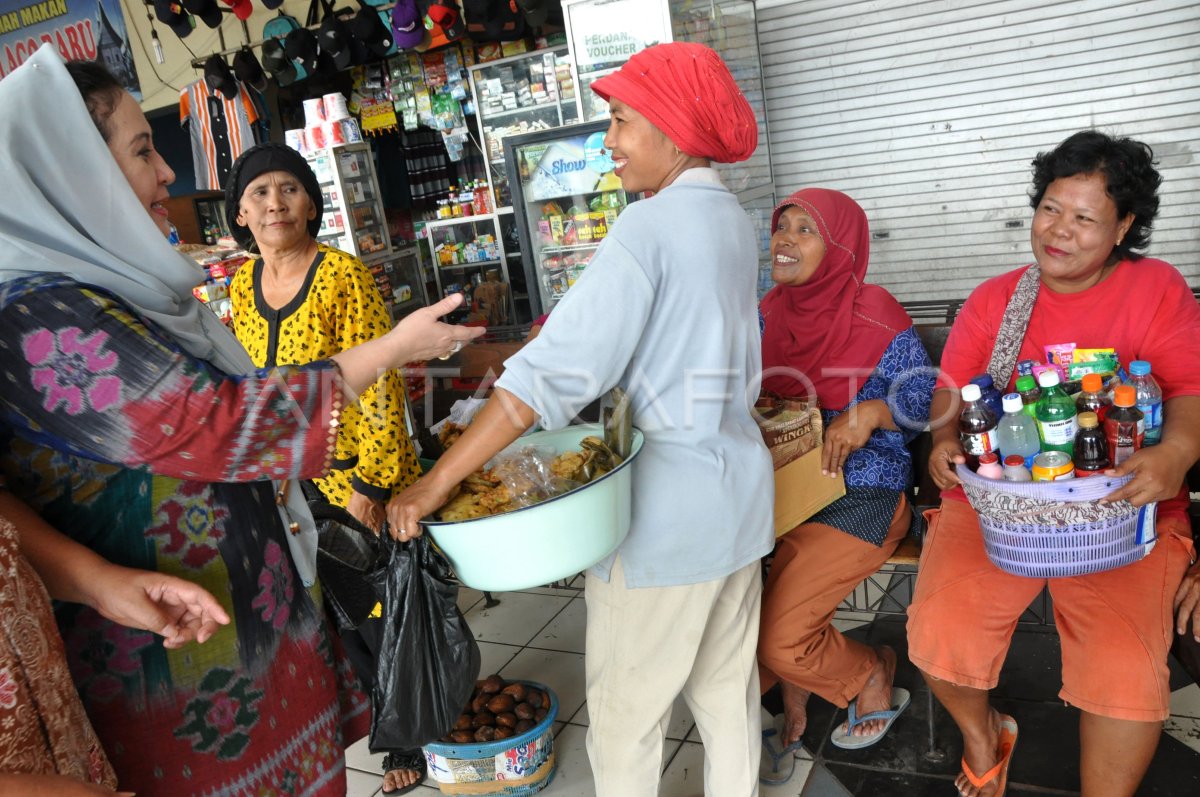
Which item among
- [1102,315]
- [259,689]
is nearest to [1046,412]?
[1102,315]

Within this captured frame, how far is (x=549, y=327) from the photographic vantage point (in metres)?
1.52

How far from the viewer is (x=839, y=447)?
227 cm

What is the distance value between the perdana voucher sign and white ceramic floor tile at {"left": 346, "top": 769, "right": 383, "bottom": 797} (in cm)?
779

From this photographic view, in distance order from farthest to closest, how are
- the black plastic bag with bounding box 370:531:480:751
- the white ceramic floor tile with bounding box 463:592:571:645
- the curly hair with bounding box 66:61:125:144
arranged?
the white ceramic floor tile with bounding box 463:592:571:645 < the black plastic bag with bounding box 370:531:480:751 < the curly hair with bounding box 66:61:125:144

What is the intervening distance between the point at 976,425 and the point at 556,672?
1.79m

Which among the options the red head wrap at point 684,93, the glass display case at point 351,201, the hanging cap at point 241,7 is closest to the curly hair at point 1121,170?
the red head wrap at point 684,93

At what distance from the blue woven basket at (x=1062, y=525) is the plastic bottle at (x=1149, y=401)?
0.18 m

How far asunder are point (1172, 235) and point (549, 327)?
4509 millimetres

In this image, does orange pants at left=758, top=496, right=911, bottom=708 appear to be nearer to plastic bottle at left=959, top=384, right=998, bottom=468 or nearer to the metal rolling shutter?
plastic bottle at left=959, top=384, right=998, bottom=468

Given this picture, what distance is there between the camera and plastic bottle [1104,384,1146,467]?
1.82m

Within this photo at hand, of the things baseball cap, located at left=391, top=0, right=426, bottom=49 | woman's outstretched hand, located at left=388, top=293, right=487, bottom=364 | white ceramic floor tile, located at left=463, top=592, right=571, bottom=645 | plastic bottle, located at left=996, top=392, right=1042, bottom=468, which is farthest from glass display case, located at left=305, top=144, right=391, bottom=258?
plastic bottle, located at left=996, top=392, right=1042, bottom=468

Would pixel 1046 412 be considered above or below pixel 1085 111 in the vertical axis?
below

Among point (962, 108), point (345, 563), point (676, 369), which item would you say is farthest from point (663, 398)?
point (962, 108)

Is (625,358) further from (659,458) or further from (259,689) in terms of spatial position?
(259,689)
